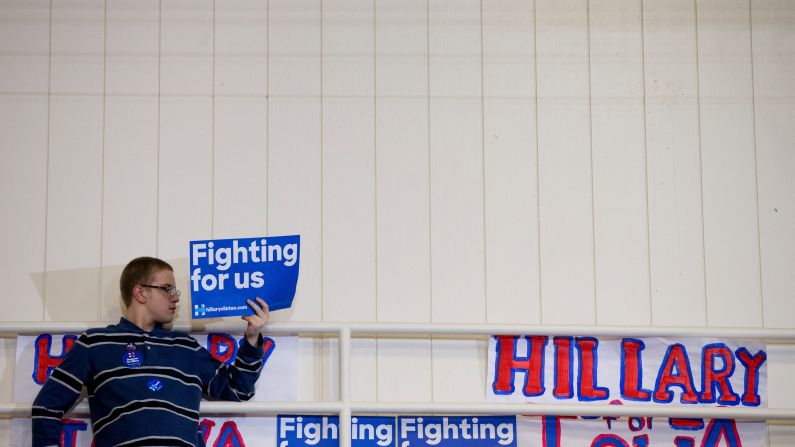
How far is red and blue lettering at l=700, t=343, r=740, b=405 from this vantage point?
2.76m

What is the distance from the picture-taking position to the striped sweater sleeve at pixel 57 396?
252 cm

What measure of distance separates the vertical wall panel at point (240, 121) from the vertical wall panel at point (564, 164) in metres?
0.81

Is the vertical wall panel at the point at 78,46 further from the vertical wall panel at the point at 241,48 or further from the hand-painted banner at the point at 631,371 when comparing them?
the hand-painted banner at the point at 631,371

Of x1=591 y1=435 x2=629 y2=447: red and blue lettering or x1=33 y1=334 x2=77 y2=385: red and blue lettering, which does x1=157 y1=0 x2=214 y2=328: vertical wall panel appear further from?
x1=591 y1=435 x2=629 y2=447: red and blue lettering

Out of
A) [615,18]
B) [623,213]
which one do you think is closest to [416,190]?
[623,213]

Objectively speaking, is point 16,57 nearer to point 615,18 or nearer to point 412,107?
point 412,107

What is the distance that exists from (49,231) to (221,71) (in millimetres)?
668

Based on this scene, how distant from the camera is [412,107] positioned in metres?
2.95

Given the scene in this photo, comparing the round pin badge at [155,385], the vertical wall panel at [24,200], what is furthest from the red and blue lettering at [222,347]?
the vertical wall panel at [24,200]

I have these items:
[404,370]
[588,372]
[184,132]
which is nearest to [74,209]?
[184,132]

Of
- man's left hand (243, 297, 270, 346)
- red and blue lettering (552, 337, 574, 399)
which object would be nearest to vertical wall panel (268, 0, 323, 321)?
man's left hand (243, 297, 270, 346)

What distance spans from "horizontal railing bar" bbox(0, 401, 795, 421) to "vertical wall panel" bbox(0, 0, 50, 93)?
0.93 meters

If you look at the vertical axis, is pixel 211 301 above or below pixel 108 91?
below

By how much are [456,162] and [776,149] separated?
938mm
